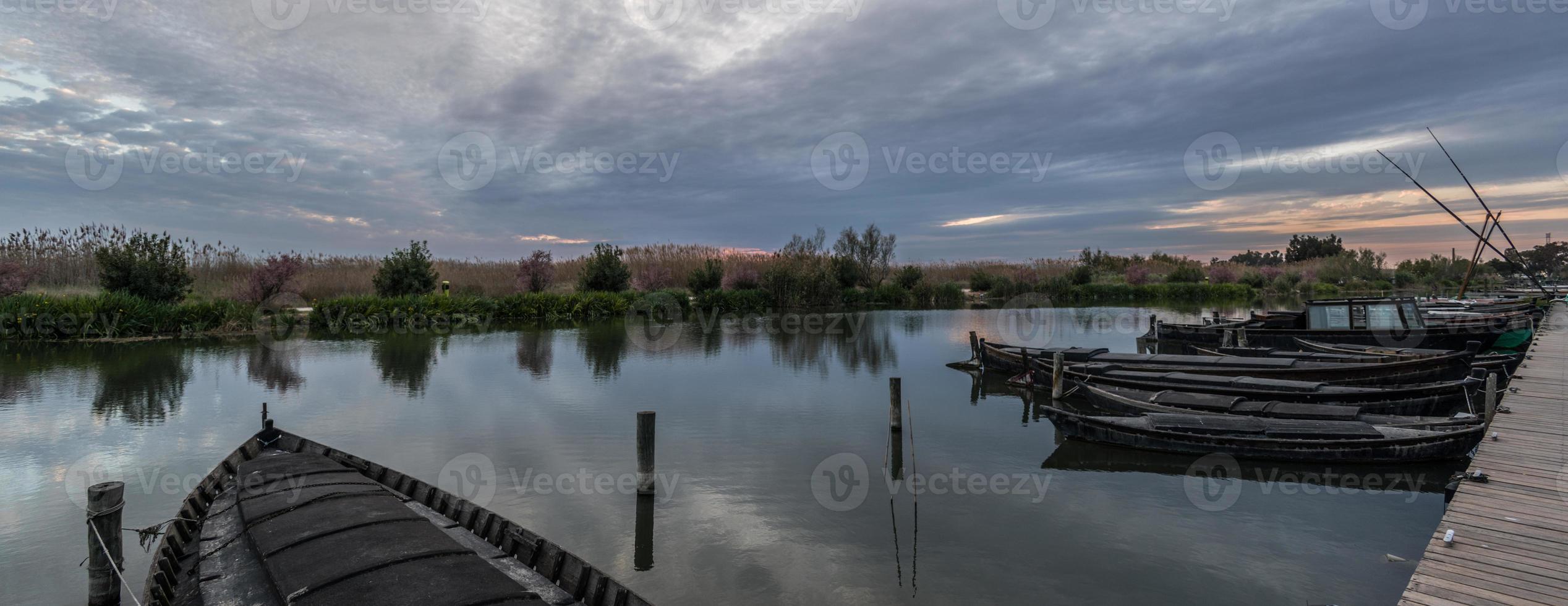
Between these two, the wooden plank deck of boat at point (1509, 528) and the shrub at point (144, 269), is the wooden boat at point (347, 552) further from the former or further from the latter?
the shrub at point (144, 269)

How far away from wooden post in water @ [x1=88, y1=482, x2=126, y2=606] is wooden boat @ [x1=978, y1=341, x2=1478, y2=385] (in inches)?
573

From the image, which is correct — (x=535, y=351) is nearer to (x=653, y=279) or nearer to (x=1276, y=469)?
(x=1276, y=469)

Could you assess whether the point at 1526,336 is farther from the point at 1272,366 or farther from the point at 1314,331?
the point at 1272,366

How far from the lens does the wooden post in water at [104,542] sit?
5.24m

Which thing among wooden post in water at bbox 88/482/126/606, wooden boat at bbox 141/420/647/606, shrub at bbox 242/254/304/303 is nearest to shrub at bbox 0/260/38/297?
shrub at bbox 242/254/304/303

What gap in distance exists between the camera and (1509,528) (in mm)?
5355

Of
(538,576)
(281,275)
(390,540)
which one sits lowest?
(538,576)

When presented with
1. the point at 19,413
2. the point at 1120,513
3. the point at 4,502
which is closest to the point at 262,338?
the point at 19,413

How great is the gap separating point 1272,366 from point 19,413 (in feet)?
74.9

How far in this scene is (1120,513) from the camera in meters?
7.94

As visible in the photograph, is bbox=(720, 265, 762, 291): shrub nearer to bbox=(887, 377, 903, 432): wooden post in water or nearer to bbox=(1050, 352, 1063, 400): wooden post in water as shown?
bbox=(1050, 352, 1063, 400): wooden post in water

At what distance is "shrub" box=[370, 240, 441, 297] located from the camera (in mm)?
33188

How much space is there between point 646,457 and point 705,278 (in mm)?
34319

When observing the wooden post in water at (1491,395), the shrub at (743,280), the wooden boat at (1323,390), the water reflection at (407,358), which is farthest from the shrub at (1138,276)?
the water reflection at (407,358)
